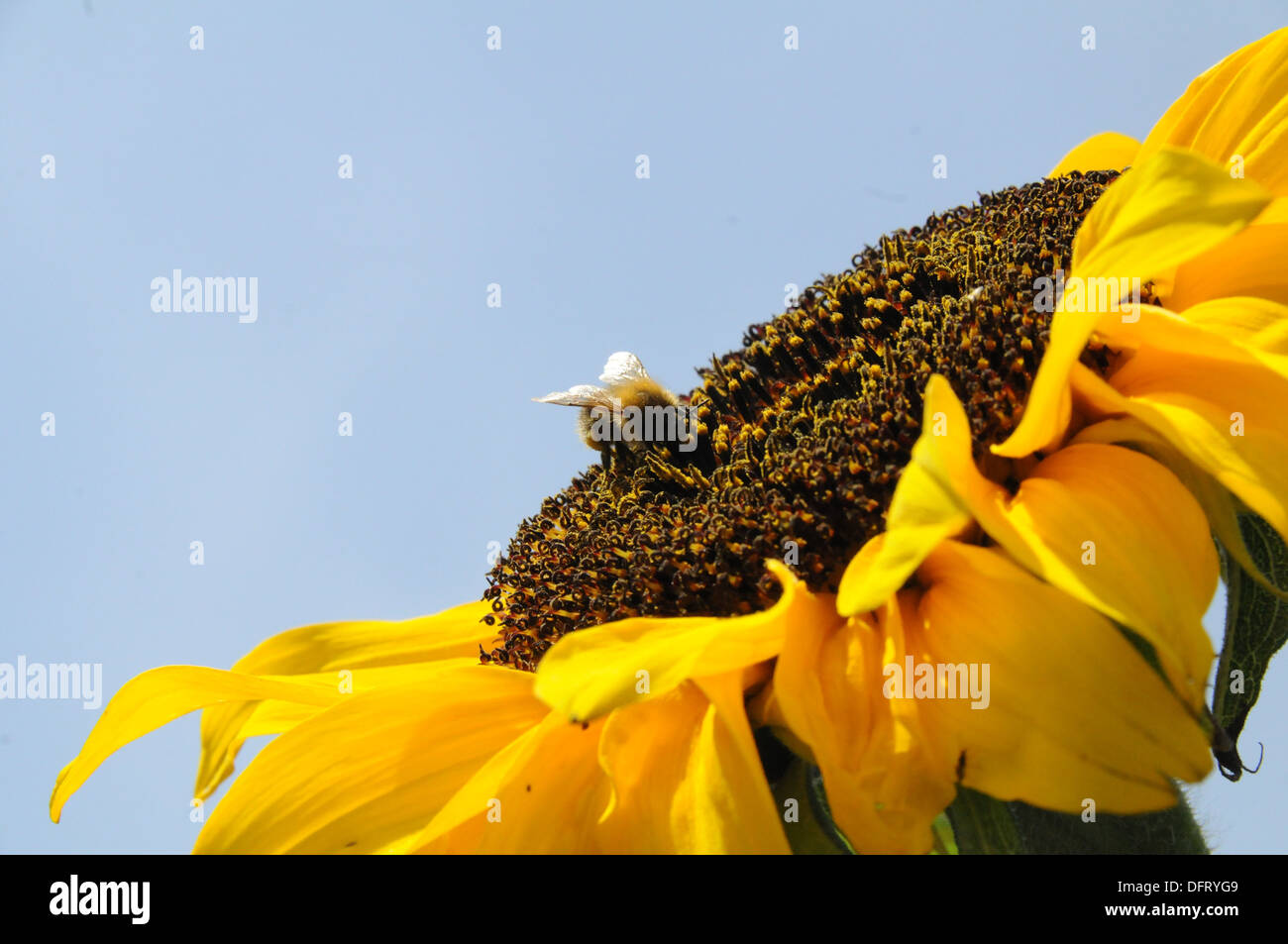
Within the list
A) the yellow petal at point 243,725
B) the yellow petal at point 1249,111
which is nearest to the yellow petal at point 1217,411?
the yellow petal at point 1249,111

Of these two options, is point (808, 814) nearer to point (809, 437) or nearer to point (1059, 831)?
point (1059, 831)

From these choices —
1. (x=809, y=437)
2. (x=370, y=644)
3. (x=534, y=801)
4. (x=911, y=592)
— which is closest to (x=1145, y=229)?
(x=911, y=592)

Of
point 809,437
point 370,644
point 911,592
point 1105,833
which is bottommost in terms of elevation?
point 1105,833

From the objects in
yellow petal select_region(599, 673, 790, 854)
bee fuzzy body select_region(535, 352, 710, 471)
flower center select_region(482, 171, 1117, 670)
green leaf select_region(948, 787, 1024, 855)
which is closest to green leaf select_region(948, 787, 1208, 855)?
green leaf select_region(948, 787, 1024, 855)

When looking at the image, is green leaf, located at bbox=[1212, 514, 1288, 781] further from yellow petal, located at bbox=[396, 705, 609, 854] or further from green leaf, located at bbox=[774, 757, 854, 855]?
yellow petal, located at bbox=[396, 705, 609, 854]
